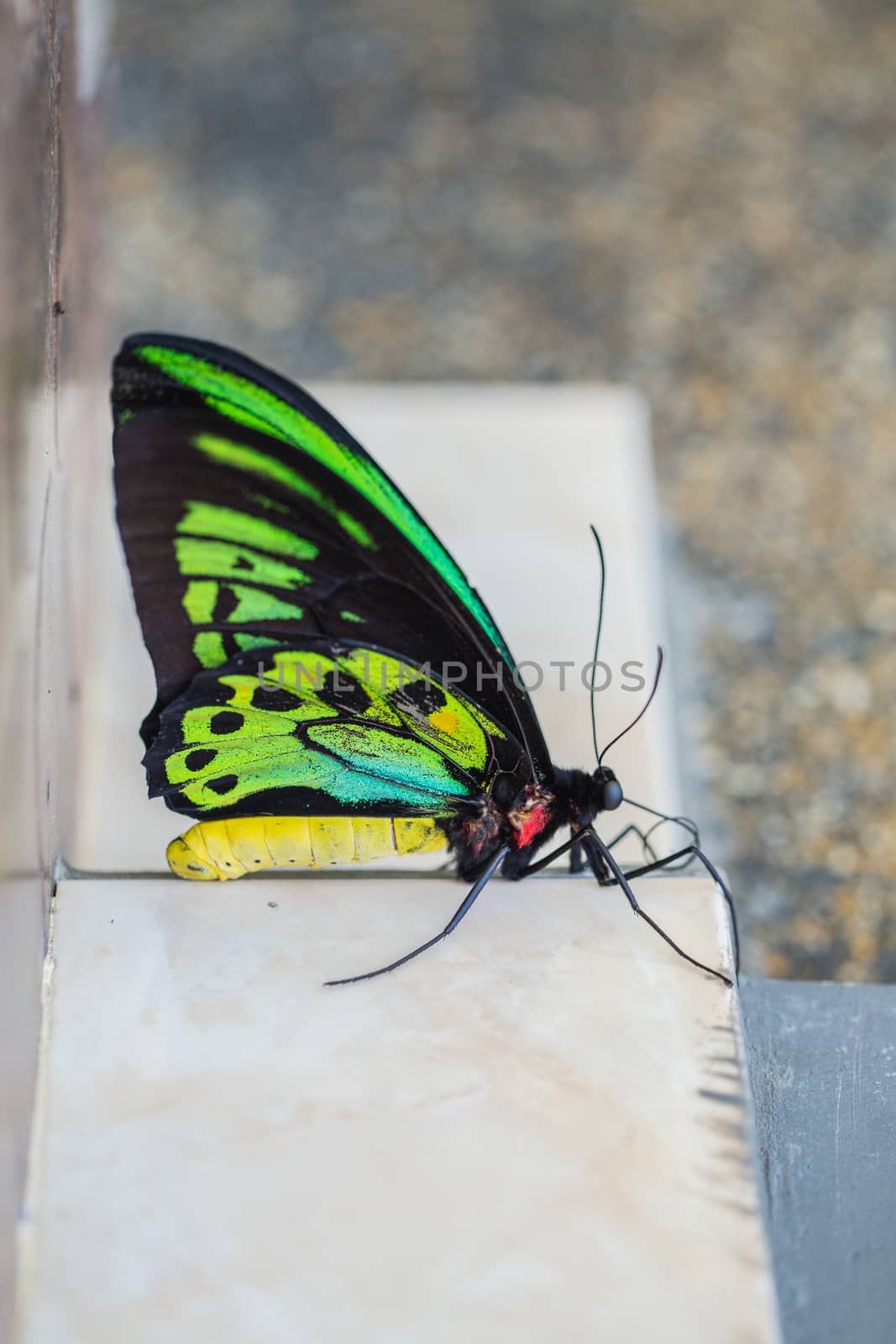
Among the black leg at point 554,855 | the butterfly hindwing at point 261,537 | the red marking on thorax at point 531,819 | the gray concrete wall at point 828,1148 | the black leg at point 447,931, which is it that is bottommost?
A: the gray concrete wall at point 828,1148

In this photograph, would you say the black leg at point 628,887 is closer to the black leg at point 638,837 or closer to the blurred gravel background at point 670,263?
the black leg at point 638,837

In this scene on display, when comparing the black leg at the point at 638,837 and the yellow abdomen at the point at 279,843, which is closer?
the yellow abdomen at the point at 279,843

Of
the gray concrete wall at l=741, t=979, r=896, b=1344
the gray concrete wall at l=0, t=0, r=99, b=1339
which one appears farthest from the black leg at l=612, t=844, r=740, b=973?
the gray concrete wall at l=0, t=0, r=99, b=1339

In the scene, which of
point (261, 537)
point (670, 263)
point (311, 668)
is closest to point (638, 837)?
point (311, 668)

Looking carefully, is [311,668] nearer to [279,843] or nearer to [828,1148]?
[279,843]

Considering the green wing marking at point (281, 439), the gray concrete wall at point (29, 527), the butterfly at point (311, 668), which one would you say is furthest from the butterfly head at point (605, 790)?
the gray concrete wall at point (29, 527)

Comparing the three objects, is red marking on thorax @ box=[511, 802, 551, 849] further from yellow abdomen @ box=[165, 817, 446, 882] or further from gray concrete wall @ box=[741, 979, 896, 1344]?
gray concrete wall @ box=[741, 979, 896, 1344]

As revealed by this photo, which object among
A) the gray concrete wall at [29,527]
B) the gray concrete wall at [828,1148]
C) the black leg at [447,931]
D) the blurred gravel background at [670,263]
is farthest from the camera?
the blurred gravel background at [670,263]

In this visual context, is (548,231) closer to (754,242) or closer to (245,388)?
(754,242)
